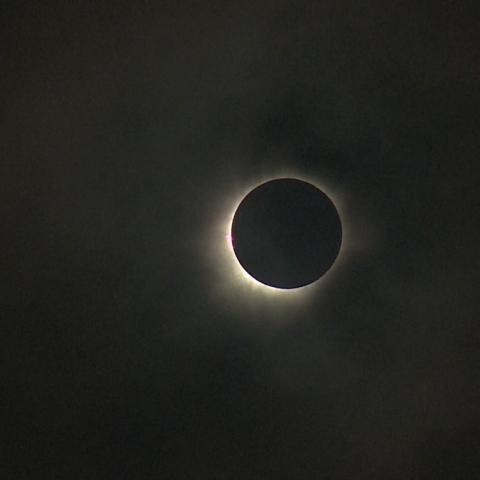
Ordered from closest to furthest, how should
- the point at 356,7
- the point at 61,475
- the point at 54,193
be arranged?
the point at 356,7 → the point at 54,193 → the point at 61,475

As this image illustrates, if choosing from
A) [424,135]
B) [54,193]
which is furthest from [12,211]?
[424,135]

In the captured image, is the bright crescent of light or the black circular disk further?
the bright crescent of light

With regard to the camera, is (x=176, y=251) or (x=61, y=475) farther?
(x=61, y=475)

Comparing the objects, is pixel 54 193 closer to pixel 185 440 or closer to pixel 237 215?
pixel 237 215

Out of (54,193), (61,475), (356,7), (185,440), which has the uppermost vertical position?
(356,7)

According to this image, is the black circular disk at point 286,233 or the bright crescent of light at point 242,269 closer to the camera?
the black circular disk at point 286,233

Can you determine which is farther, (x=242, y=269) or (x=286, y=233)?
(x=242, y=269)

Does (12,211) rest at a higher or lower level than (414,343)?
lower

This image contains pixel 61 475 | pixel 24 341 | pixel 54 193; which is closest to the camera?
pixel 54 193
